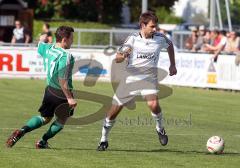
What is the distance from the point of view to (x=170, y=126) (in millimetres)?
17953

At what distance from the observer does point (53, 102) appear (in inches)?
496

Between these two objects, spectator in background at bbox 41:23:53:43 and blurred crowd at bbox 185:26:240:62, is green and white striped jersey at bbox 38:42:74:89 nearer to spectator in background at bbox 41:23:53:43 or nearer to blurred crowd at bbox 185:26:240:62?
spectator in background at bbox 41:23:53:43

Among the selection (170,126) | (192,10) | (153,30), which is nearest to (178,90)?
(170,126)

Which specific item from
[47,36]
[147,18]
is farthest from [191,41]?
[147,18]

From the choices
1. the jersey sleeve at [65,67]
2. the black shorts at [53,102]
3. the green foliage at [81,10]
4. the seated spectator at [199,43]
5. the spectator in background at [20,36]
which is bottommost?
the green foliage at [81,10]

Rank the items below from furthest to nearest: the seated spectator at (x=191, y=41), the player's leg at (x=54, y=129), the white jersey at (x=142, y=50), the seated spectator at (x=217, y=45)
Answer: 1. the seated spectator at (x=191, y=41)
2. the seated spectator at (x=217, y=45)
3. the white jersey at (x=142, y=50)
4. the player's leg at (x=54, y=129)

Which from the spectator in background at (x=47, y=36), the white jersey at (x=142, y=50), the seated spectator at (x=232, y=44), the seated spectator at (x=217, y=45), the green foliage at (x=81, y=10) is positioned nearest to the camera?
the white jersey at (x=142, y=50)

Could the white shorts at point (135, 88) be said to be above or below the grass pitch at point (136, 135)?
above

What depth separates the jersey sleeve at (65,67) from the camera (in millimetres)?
12414

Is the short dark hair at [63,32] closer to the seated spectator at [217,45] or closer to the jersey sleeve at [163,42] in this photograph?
the jersey sleeve at [163,42]

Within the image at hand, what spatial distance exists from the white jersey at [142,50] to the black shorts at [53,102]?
4.34 feet

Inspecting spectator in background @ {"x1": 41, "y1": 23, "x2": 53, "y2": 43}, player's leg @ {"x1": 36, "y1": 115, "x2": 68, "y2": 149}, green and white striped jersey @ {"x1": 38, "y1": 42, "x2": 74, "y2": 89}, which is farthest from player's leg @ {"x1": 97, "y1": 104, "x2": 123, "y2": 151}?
spectator in background @ {"x1": 41, "y1": 23, "x2": 53, "y2": 43}

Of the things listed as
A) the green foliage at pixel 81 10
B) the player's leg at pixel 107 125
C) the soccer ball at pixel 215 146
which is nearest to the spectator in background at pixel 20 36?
the player's leg at pixel 107 125

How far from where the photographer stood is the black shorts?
12594 mm
